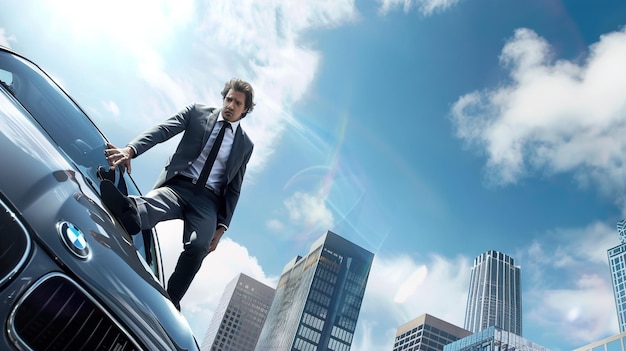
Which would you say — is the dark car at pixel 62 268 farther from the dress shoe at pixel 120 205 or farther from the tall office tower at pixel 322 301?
the tall office tower at pixel 322 301

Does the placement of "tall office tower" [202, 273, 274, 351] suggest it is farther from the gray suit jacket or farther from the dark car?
the dark car

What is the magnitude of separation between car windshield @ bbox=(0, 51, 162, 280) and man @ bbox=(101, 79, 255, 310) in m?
0.11

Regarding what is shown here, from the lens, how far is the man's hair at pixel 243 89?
2.81 meters

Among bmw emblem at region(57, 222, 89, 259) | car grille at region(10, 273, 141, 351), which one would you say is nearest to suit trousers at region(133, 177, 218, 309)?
bmw emblem at region(57, 222, 89, 259)

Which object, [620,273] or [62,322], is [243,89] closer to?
[62,322]

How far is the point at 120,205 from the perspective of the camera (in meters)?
1.76

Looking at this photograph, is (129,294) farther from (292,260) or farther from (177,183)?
A: (292,260)

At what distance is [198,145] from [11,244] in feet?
5.95

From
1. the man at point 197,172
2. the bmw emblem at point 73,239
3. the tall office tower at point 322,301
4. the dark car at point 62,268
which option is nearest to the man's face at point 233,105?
the man at point 197,172

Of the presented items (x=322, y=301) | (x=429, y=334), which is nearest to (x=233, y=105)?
(x=322, y=301)

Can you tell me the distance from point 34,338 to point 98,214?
593mm

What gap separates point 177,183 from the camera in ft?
8.28

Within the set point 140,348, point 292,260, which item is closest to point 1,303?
point 140,348

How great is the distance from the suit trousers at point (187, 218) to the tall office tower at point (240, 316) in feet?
565
